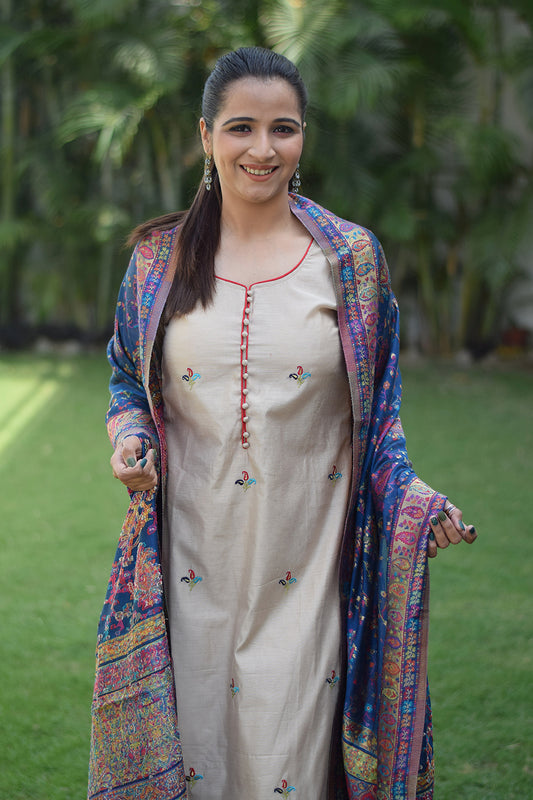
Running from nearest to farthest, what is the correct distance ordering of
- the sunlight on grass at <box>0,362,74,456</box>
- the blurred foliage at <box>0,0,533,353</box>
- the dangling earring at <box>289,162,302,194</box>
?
1. the dangling earring at <box>289,162,302,194</box>
2. the sunlight on grass at <box>0,362,74,456</box>
3. the blurred foliage at <box>0,0,533,353</box>

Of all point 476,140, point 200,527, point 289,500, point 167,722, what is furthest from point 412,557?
point 476,140

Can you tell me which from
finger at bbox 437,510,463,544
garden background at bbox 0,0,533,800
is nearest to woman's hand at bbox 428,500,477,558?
finger at bbox 437,510,463,544

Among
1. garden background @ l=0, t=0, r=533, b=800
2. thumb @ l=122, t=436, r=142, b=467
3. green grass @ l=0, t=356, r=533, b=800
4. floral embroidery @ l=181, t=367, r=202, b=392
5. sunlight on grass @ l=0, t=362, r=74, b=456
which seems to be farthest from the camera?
sunlight on grass @ l=0, t=362, r=74, b=456

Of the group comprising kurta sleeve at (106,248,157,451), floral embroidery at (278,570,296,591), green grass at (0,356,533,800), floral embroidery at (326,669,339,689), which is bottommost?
green grass at (0,356,533,800)

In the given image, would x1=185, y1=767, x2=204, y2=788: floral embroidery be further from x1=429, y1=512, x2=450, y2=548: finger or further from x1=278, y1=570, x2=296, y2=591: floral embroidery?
x1=429, y1=512, x2=450, y2=548: finger

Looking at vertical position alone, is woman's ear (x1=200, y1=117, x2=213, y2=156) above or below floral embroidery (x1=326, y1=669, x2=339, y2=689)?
above

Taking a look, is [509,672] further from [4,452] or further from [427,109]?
[427,109]

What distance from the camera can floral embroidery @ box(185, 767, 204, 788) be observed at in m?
2.24

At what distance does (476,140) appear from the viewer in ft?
26.1

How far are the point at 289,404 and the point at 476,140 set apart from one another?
→ 21.0ft

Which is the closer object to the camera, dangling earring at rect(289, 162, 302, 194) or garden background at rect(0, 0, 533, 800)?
dangling earring at rect(289, 162, 302, 194)

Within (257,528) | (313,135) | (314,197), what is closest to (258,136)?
(257,528)

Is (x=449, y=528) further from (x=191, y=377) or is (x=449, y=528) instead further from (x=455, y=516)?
(x=191, y=377)

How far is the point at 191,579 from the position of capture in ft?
7.32
